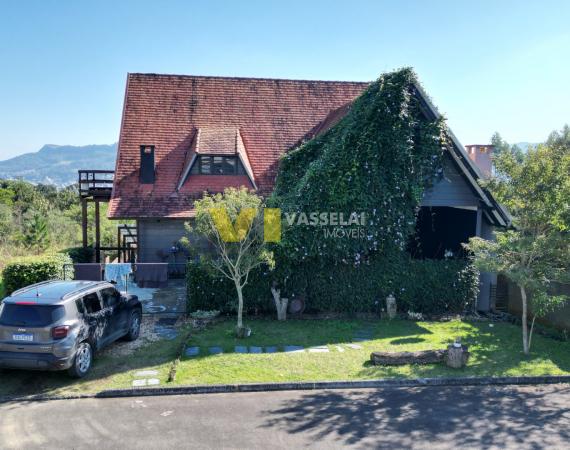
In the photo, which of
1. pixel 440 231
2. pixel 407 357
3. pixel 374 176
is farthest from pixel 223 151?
pixel 407 357

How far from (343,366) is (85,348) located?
586 cm

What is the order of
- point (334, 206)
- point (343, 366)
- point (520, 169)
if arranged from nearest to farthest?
1. point (343, 366)
2. point (520, 169)
3. point (334, 206)

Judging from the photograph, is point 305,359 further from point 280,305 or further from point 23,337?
point 23,337

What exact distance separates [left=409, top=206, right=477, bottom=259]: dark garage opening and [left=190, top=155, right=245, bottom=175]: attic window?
28.2ft

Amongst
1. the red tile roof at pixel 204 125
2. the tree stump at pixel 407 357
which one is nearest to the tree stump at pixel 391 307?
the tree stump at pixel 407 357

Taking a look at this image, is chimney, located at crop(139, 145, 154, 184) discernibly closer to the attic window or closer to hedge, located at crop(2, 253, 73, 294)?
the attic window

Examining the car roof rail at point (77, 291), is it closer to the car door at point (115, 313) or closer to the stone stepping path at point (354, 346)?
the car door at point (115, 313)

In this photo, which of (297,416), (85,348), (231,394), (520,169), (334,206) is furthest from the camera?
(334,206)

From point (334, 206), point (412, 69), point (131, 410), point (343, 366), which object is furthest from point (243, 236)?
point (412, 69)

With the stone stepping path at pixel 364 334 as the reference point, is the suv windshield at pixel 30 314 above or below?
above

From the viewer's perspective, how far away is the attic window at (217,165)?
19.5 m

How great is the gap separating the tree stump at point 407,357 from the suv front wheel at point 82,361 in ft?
21.5

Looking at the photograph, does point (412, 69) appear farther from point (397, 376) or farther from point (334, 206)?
point (397, 376)

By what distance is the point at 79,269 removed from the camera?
14773 millimetres
